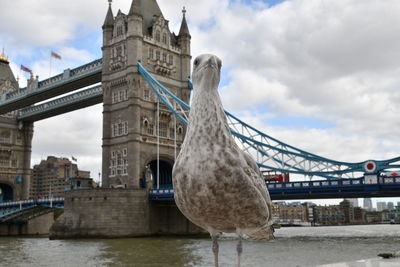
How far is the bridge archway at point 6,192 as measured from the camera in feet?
206

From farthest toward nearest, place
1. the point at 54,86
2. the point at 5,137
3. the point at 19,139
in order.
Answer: the point at 19,139 < the point at 5,137 < the point at 54,86

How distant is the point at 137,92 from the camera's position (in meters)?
44.1

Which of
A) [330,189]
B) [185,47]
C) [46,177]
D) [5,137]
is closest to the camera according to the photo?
[330,189]

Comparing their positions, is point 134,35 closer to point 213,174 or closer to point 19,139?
point 19,139

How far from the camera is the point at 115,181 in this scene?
4406 centimetres

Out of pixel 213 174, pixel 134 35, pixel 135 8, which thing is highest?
pixel 135 8

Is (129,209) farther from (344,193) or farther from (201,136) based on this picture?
(201,136)

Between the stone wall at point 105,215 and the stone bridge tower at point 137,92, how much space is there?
3.21 meters

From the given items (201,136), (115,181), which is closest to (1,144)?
(115,181)

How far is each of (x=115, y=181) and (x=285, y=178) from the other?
52.9 feet

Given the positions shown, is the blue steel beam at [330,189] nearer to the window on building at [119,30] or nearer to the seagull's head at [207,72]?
the window on building at [119,30]

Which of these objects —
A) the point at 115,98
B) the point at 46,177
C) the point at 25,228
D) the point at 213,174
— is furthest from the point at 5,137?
the point at 46,177

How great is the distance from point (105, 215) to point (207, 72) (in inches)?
1358

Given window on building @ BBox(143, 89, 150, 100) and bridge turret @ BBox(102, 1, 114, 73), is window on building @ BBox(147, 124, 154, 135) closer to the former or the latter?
window on building @ BBox(143, 89, 150, 100)
